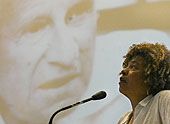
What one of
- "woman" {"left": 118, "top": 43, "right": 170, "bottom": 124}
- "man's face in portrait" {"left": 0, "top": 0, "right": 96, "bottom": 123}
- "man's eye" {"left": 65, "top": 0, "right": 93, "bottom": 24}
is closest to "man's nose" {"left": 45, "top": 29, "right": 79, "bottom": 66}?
"man's face in portrait" {"left": 0, "top": 0, "right": 96, "bottom": 123}

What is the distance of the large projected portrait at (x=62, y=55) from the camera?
1.80 meters

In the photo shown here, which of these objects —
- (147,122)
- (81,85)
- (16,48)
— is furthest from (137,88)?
(16,48)

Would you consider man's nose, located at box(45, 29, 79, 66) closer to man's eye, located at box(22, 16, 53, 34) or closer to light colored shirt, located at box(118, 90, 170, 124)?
man's eye, located at box(22, 16, 53, 34)

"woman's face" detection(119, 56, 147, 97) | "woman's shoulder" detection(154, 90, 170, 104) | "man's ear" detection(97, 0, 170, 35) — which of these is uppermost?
"man's ear" detection(97, 0, 170, 35)

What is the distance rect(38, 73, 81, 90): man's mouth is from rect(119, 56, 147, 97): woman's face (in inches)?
23.7

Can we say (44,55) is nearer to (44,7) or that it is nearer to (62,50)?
(62,50)

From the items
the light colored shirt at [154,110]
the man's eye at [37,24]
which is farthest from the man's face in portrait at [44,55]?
the light colored shirt at [154,110]

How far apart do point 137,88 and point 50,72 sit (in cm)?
69

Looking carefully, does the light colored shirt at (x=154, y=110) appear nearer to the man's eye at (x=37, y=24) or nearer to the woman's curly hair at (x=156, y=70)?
the woman's curly hair at (x=156, y=70)

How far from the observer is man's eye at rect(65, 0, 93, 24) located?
195cm

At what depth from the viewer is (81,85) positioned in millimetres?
1925

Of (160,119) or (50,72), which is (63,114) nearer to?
(50,72)

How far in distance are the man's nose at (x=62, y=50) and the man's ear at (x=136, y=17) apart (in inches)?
7.9

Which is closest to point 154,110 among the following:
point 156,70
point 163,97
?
point 163,97
